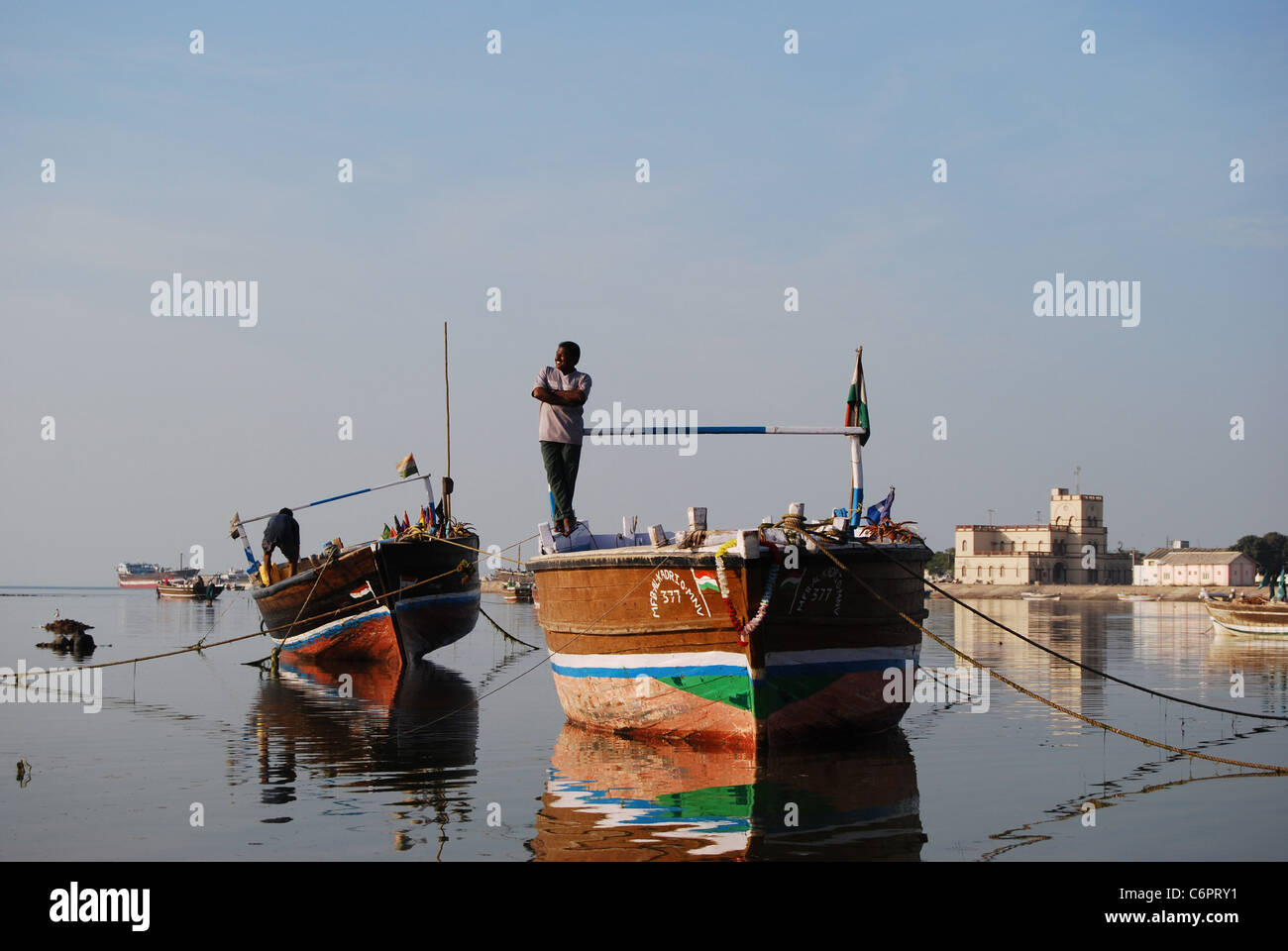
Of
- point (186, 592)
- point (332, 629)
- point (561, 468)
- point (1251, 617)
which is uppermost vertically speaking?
point (561, 468)

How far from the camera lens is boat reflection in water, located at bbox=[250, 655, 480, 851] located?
9.86 meters

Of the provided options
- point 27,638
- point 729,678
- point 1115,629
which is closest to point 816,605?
point 729,678

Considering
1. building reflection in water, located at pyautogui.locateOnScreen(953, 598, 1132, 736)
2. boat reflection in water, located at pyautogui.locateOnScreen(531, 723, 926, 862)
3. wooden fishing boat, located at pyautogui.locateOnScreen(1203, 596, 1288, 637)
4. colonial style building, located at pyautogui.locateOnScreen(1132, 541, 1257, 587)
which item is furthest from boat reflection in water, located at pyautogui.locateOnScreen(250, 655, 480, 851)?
colonial style building, located at pyautogui.locateOnScreen(1132, 541, 1257, 587)

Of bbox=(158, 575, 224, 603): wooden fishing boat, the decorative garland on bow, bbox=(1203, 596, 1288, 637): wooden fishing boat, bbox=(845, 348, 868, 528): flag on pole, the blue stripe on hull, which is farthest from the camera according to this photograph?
bbox=(158, 575, 224, 603): wooden fishing boat

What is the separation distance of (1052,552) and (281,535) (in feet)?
404

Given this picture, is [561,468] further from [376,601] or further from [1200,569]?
[1200,569]

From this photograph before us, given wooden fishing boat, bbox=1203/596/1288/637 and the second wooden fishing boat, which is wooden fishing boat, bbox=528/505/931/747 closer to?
the second wooden fishing boat

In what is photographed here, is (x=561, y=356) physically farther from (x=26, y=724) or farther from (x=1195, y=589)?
(x=1195, y=589)

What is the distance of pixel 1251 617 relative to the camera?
120 feet

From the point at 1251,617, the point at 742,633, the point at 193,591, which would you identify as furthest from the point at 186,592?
the point at 742,633

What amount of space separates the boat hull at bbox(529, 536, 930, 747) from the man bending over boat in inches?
546

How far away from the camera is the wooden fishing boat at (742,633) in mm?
11477

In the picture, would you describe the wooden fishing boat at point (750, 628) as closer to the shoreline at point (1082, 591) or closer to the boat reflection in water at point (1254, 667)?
the boat reflection in water at point (1254, 667)
